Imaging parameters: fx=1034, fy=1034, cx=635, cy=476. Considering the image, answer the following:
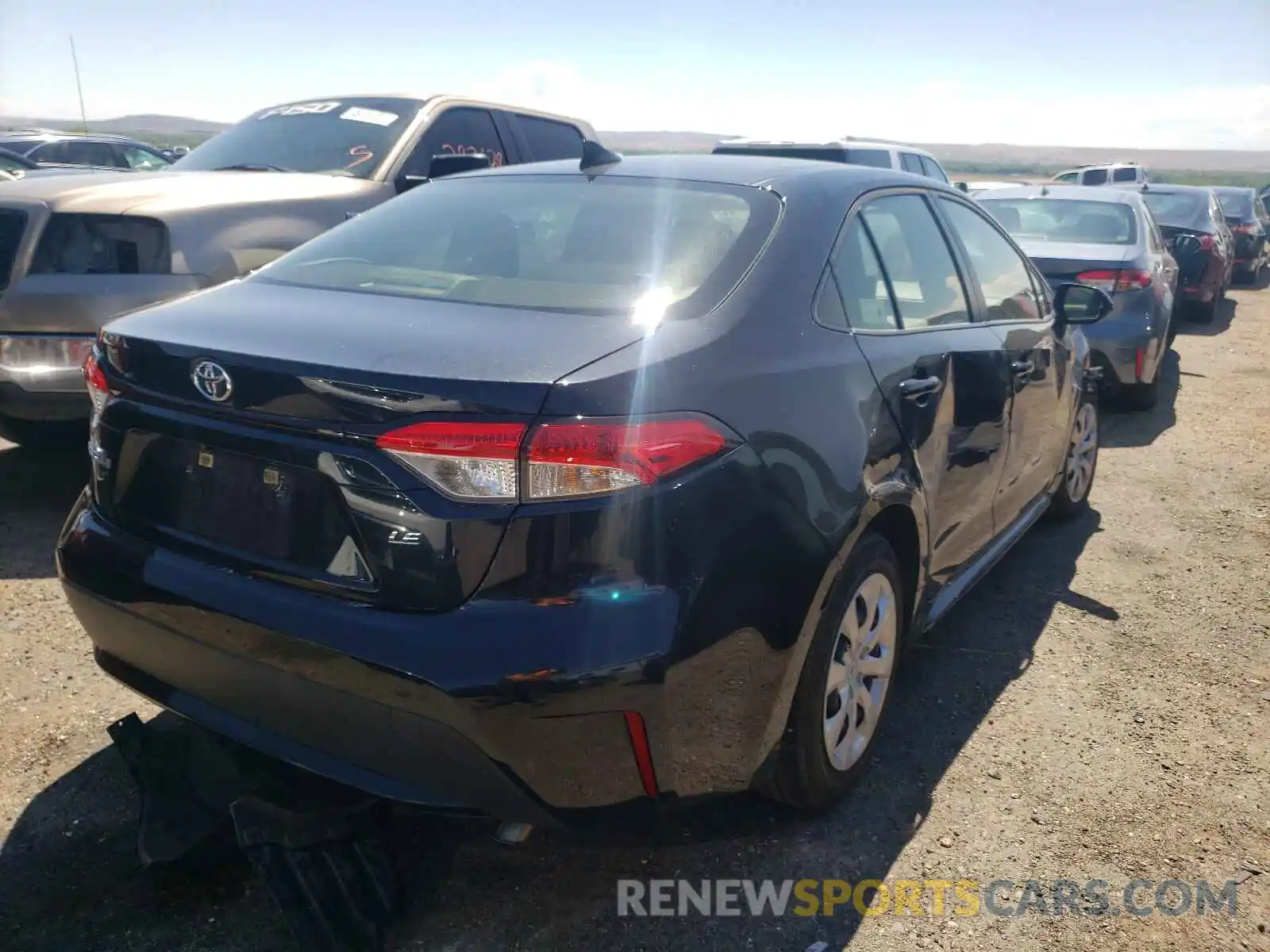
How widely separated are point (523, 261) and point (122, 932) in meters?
1.79

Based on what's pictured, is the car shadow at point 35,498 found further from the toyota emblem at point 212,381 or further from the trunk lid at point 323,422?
the toyota emblem at point 212,381

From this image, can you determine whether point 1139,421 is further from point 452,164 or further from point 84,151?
point 84,151

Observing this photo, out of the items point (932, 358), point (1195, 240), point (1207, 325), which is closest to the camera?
point (932, 358)

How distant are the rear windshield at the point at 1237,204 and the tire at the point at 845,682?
16.1 m

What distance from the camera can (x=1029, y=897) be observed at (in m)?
2.46

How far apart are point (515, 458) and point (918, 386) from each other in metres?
1.38

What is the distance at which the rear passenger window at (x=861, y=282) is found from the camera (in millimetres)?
2682

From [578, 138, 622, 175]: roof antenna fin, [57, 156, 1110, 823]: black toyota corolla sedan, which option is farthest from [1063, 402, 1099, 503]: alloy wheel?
[578, 138, 622, 175]: roof antenna fin

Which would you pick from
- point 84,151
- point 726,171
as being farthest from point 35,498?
point 84,151

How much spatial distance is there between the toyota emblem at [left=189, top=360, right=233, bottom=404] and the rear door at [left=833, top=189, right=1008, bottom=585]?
1.50m

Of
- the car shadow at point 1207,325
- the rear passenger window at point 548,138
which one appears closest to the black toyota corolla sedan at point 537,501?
the rear passenger window at point 548,138

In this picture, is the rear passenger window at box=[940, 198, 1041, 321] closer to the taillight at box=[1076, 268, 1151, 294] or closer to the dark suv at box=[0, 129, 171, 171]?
the taillight at box=[1076, 268, 1151, 294]

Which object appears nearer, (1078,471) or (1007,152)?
(1078,471)

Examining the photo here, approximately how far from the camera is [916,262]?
3.19 m
